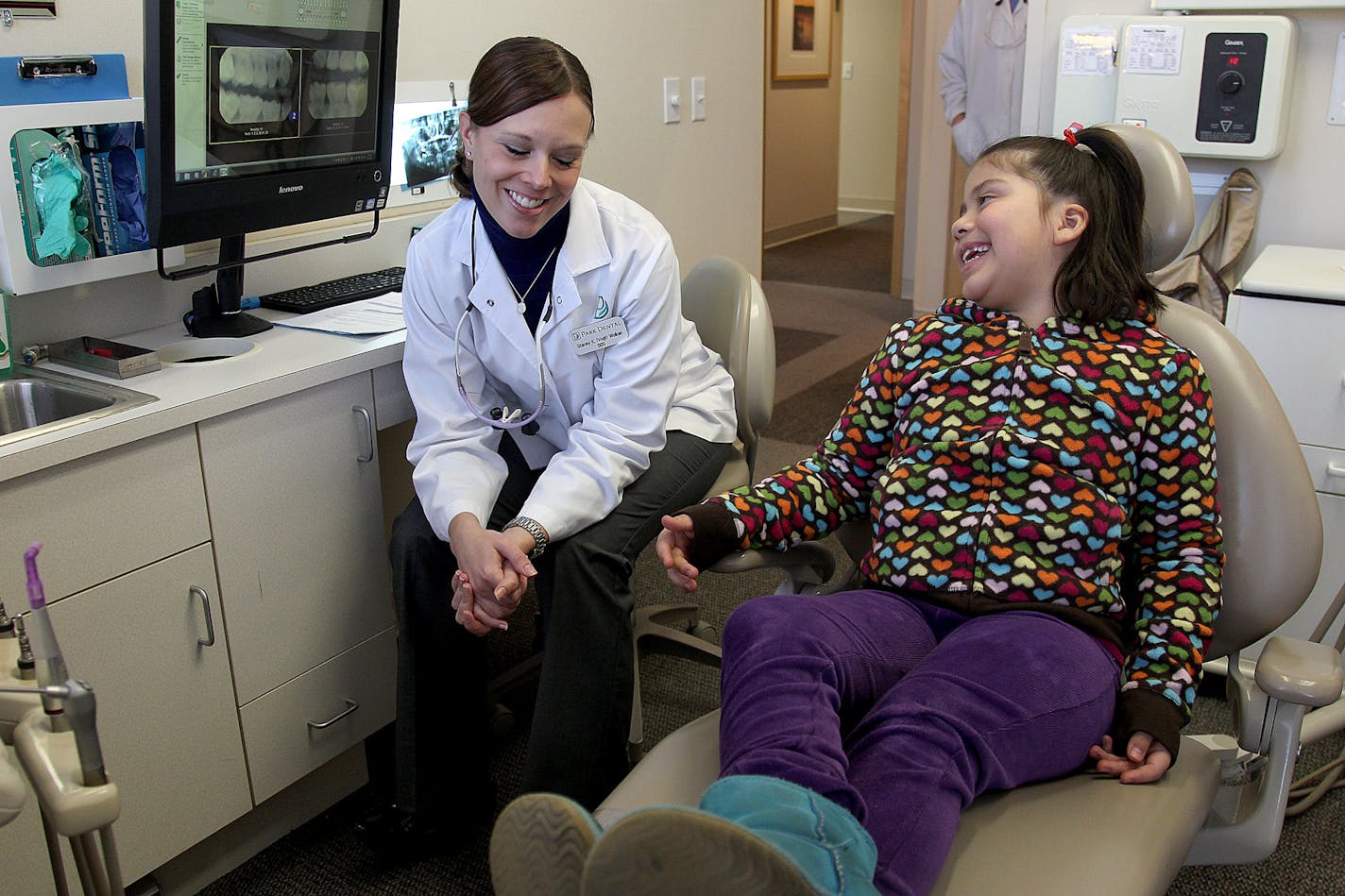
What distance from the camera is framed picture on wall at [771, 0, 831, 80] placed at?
6.49m

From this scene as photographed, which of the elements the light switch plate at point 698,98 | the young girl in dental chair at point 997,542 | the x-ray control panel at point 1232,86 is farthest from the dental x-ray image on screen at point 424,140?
the x-ray control panel at point 1232,86

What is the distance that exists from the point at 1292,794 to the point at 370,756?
5.18 ft

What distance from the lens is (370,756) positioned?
6.91 ft

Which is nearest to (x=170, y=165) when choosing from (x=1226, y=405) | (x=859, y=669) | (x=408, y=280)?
(x=408, y=280)

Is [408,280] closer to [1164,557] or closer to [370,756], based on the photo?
[370,756]

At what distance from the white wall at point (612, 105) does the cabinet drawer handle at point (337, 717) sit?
28.4 inches

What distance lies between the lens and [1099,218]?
1.41 metres

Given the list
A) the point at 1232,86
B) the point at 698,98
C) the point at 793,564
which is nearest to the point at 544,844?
the point at 793,564

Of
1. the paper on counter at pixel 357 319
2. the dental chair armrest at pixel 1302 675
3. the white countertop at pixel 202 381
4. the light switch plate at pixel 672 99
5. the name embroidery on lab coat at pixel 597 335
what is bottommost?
the dental chair armrest at pixel 1302 675

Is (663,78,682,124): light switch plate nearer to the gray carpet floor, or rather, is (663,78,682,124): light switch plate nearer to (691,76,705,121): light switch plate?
(691,76,705,121): light switch plate

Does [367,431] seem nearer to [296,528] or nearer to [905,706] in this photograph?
[296,528]

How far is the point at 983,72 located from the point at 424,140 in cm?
235

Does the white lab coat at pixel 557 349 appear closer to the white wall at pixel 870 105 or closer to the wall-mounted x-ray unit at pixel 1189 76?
the wall-mounted x-ray unit at pixel 1189 76

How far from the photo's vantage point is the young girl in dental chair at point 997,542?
113 centimetres
